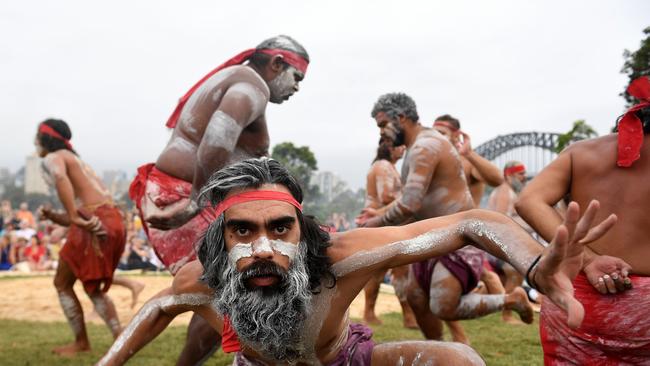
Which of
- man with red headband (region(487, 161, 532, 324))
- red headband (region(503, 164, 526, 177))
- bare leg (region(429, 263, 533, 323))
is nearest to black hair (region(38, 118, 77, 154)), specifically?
bare leg (region(429, 263, 533, 323))

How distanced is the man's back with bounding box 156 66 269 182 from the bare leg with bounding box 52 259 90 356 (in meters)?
2.10

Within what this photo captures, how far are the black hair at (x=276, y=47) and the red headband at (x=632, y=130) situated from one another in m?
1.98

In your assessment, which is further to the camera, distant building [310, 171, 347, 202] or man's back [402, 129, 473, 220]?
distant building [310, 171, 347, 202]

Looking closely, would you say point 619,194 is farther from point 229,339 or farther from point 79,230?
point 79,230

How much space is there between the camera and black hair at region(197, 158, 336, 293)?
2.36 meters

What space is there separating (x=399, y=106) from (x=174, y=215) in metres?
2.00

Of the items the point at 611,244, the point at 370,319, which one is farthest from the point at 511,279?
the point at 611,244

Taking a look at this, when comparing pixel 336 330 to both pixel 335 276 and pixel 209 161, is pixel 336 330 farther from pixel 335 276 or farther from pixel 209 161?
pixel 209 161

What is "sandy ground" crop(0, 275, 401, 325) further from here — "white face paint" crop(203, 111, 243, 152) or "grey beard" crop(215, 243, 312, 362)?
"grey beard" crop(215, 243, 312, 362)

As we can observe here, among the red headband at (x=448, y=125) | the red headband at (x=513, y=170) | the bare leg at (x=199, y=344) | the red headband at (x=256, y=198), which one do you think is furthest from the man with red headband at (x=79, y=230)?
the red headband at (x=513, y=170)

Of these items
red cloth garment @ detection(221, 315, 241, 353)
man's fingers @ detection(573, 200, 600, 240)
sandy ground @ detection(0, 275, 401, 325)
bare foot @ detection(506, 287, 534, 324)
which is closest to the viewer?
man's fingers @ detection(573, 200, 600, 240)

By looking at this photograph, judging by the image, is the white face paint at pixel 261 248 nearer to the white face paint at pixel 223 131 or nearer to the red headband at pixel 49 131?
the white face paint at pixel 223 131

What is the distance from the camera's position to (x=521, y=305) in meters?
4.24

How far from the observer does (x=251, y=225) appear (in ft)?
7.41
